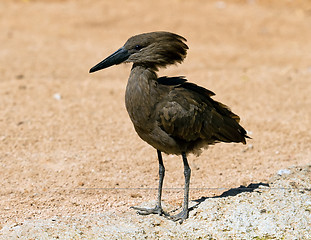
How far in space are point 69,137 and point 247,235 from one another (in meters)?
3.30

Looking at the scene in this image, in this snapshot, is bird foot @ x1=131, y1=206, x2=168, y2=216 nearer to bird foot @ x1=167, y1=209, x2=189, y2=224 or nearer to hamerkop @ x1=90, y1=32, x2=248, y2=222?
hamerkop @ x1=90, y1=32, x2=248, y2=222

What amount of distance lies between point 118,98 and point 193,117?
3.88 metres

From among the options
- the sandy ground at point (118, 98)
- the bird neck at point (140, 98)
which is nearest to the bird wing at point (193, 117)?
the bird neck at point (140, 98)

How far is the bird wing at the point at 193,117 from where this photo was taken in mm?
4645

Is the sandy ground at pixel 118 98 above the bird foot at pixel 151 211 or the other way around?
above

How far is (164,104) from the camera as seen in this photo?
15.3 feet

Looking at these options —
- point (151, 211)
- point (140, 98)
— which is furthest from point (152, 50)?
point (151, 211)

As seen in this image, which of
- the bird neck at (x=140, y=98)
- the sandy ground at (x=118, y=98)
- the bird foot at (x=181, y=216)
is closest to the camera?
the bird neck at (x=140, y=98)

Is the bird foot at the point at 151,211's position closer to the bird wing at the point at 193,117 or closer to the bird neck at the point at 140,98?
the bird wing at the point at 193,117

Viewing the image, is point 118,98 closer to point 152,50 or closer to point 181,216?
point 152,50

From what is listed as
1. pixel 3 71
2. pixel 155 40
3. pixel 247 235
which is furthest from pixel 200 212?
pixel 3 71

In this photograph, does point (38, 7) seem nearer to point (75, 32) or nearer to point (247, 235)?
point (75, 32)

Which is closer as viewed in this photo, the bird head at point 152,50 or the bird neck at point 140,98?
the bird neck at point 140,98

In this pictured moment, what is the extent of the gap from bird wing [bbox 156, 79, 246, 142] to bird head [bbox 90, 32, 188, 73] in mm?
284
